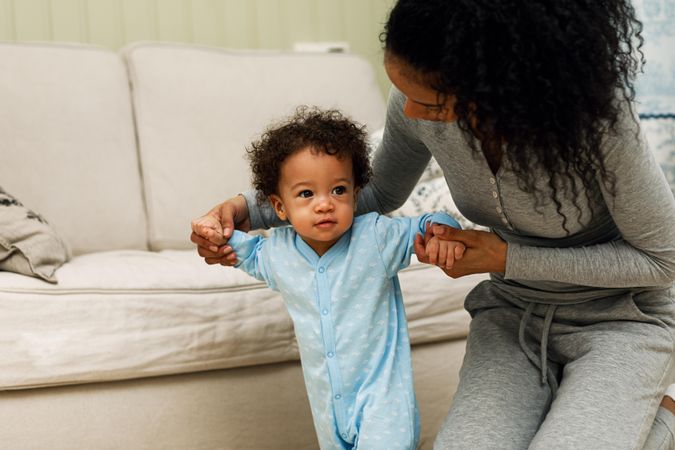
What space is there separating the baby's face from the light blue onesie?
51 mm

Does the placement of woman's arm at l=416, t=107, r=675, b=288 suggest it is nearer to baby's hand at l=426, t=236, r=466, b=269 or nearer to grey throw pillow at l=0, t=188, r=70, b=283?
baby's hand at l=426, t=236, r=466, b=269

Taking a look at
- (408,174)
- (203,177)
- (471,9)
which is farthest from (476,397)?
(203,177)

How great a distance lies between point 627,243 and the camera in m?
1.21

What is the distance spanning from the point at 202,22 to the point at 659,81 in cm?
155

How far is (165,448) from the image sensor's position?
164 centimetres

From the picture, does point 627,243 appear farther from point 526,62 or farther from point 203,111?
point 203,111

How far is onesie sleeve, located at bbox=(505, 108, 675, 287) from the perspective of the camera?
1.12m

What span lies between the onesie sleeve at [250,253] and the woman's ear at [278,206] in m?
0.06

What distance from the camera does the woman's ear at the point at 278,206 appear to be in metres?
1.37

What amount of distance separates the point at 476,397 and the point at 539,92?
0.48 m

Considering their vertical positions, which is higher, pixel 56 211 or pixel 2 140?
pixel 2 140

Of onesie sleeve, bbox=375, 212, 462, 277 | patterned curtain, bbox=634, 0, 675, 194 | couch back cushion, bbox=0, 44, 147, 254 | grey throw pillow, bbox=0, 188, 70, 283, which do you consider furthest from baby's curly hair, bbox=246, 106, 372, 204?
patterned curtain, bbox=634, 0, 675, 194

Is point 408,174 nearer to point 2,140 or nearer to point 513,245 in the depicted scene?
point 513,245

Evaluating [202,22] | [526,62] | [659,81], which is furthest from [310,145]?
[659,81]
